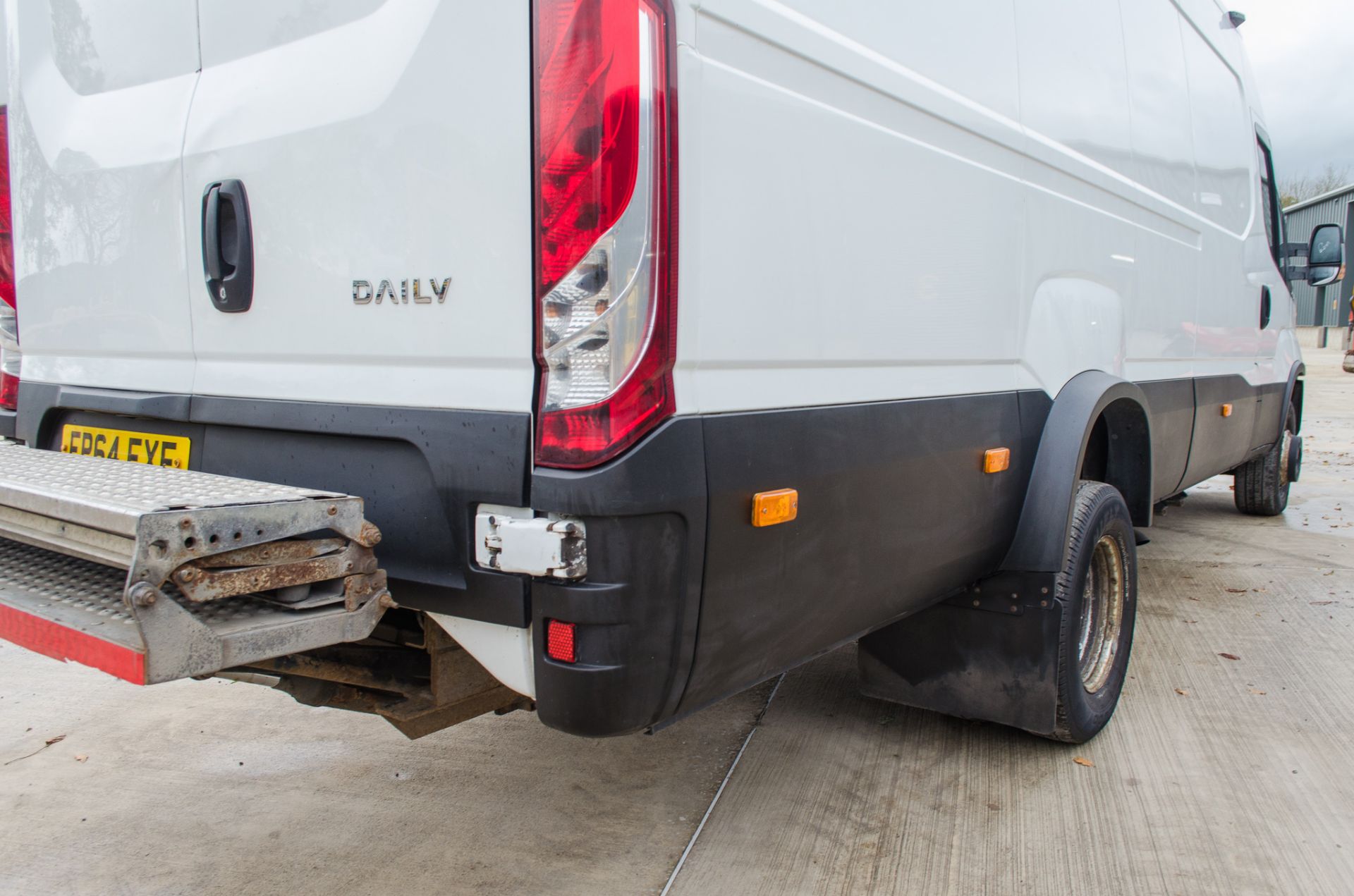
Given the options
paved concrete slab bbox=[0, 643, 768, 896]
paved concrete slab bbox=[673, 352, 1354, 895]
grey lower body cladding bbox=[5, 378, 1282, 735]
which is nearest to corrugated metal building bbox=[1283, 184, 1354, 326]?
paved concrete slab bbox=[673, 352, 1354, 895]

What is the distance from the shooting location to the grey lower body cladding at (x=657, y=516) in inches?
66.7

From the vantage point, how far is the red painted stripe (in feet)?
4.87

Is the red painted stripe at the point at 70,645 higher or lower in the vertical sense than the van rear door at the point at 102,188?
lower

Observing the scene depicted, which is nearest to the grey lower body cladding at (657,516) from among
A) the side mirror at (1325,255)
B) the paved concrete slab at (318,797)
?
the paved concrete slab at (318,797)

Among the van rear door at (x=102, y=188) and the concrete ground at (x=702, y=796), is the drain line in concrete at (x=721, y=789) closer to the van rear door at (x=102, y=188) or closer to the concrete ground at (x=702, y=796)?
the concrete ground at (x=702, y=796)

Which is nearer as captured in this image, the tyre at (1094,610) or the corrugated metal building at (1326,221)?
the tyre at (1094,610)

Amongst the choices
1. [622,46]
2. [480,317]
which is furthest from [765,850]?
[622,46]

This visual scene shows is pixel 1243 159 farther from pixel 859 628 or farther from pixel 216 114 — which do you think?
pixel 216 114

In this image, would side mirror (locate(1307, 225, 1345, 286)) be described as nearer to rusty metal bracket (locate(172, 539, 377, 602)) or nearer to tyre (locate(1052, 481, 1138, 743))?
tyre (locate(1052, 481, 1138, 743))

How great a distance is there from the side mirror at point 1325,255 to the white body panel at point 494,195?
3712 millimetres

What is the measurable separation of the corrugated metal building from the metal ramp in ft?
115

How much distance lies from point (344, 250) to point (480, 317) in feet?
1.23

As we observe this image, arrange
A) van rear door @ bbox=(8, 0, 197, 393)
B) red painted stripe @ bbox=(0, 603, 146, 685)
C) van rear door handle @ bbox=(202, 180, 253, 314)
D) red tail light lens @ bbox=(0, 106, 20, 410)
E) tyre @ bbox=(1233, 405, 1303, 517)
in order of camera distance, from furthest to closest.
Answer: tyre @ bbox=(1233, 405, 1303, 517) < red tail light lens @ bbox=(0, 106, 20, 410) < van rear door @ bbox=(8, 0, 197, 393) < van rear door handle @ bbox=(202, 180, 253, 314) < red painted stripe @ bbox=(0, 603, 146, 685)

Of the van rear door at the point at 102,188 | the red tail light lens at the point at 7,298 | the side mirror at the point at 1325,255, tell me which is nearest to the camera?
the van rear door at the point at 102,188
